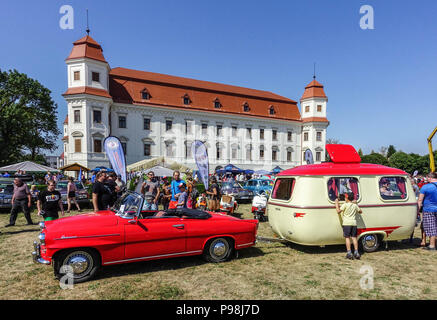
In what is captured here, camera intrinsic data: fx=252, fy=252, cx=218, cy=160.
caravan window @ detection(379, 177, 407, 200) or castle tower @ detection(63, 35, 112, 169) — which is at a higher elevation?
castle tower @ detection(63, 35, 112, 169)

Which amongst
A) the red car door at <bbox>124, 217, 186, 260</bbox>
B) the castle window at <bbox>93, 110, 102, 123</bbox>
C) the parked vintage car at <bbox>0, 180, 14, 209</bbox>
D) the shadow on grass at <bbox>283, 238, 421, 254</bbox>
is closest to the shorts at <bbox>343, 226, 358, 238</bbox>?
the shadow on grass at <bbox>283, 238, 421, 254</bbox>

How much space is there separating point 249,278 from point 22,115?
120 ft

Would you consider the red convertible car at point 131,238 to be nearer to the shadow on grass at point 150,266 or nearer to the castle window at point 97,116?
the shadow on grass at point 150,266

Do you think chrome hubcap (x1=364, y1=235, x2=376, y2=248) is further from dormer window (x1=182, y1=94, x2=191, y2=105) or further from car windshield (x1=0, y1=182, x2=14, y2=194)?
dormer window (x1=182, y1=94, x2=191, y2=105)

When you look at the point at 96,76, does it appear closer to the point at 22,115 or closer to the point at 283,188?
the point at 22,115

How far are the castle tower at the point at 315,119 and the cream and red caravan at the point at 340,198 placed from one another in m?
38.0

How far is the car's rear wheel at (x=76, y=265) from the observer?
4.44 metres

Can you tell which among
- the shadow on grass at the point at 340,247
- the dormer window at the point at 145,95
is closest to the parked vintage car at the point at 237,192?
the shadow on grass at the point at 340,247

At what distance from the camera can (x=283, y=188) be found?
22.8 ft

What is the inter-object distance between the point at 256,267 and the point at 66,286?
3677mm

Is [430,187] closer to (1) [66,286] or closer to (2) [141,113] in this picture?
(1) [66,286]

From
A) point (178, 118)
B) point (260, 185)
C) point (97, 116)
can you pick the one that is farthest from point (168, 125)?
point (260, 185)

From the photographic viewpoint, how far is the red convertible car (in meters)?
4.44

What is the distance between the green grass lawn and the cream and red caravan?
537 millimetres
